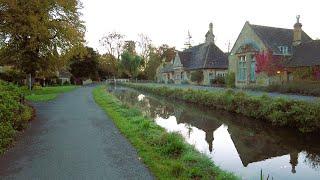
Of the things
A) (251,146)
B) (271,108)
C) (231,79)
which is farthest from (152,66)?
(251,146)

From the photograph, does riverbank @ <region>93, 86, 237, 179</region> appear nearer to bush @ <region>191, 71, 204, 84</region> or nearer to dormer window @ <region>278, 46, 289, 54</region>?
dormer window @ <region>278, 46, 289, 54</region>

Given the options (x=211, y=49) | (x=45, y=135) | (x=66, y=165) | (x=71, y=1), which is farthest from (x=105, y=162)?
(x=211, y=49)

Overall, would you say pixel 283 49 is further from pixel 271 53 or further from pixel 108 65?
pixel 108 65

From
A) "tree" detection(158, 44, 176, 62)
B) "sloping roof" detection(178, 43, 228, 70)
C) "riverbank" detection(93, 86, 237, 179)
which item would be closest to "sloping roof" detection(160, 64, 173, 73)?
"sloping roof" detection(178, 43, 228, 70)

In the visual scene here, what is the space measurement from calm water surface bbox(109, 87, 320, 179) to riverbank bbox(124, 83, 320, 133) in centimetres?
55

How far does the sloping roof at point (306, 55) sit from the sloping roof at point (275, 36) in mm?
1838

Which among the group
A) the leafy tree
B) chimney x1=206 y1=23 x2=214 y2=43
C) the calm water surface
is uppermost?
chimney x1=206 y1=23 x2=214 y2=43

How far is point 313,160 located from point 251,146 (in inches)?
108

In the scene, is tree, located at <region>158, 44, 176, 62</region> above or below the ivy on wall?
above

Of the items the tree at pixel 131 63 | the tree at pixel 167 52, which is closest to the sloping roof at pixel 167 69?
the tree at pixel 131 63

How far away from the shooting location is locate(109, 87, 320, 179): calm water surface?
37.4ft

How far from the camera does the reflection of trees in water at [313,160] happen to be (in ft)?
39.2

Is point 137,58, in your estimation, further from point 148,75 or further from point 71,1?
point 71,1

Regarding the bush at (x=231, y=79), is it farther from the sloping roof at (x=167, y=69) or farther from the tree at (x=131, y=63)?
the tree at (x=131, y=63)
